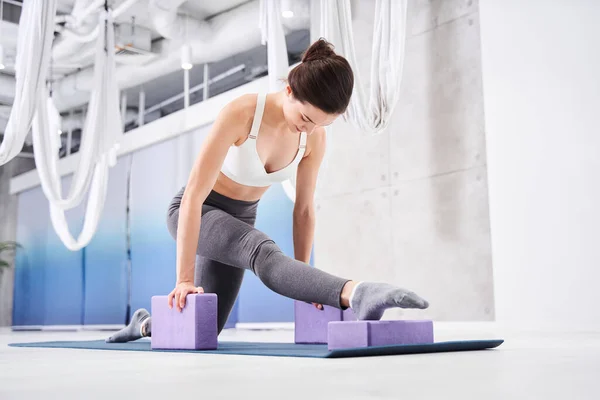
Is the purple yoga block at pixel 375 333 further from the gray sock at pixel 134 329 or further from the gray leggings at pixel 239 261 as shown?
the gray sock at pixel 134 329

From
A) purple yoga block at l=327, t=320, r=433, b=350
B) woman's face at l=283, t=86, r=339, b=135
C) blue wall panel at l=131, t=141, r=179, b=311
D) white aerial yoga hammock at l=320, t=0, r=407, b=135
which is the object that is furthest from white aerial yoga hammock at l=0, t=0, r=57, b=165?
blue wall panel at l=131, t=141, r=179, b=311

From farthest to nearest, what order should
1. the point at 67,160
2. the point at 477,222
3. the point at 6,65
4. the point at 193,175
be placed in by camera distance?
the point at 67,160 < the point at 6,65 < the point at 477,222 < the point at 193,175

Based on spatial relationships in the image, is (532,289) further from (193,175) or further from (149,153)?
(149,153)

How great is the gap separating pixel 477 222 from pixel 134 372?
350cm

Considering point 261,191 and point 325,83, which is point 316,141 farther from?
point 325,83

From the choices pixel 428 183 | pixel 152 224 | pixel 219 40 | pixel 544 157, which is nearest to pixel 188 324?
pixel 544 157

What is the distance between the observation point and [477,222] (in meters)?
4.45

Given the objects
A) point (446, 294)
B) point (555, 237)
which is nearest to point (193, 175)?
point (555, 237)

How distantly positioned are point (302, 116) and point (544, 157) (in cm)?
268

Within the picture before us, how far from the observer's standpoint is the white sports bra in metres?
1.94

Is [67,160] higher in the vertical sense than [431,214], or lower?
higher

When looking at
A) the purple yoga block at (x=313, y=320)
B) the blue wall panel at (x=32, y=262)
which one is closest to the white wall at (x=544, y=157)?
the purple yoga block at (x=313, y=320)

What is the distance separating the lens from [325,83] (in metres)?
1.74

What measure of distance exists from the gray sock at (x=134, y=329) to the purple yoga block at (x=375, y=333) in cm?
81
